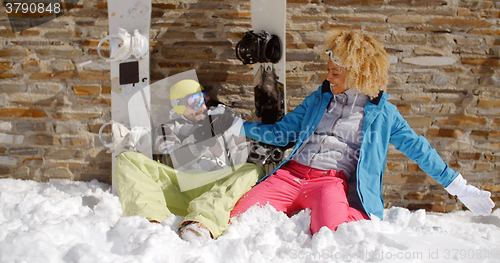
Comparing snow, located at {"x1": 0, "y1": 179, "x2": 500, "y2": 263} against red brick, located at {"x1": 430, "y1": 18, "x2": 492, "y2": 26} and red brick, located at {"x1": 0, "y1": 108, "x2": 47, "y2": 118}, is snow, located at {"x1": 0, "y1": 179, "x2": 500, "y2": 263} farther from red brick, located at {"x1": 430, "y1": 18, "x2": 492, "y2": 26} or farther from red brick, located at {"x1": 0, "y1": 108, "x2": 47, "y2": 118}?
red brick, located at {"x1": 430, "y1": 18, "x2": 492, "y2": 26}

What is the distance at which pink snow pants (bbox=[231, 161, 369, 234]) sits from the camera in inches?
59.2

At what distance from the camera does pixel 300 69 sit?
2.31 metres

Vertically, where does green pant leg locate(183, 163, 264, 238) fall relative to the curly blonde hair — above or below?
below

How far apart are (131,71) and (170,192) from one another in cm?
93

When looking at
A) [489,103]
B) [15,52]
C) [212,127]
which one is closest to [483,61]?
[489,103]

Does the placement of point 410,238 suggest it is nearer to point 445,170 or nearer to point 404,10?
point 445,170

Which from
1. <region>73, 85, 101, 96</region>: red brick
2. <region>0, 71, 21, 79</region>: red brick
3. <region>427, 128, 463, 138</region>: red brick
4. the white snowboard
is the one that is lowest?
<region>427, 128, 463, 138</region>: red brick

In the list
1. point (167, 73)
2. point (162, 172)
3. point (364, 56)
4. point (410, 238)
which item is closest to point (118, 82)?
point (167, 73)

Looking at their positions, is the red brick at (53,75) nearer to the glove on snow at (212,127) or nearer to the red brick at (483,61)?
the glove on snow at (212,127)

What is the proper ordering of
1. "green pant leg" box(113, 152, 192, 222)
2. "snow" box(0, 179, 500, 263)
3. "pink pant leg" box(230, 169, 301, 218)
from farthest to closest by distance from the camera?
"pink pant leg" box(230, 169, 301, 218)
"green pant leg" box(113, 152, 192, 222)
"snow" box(0, 179, 500, 263)

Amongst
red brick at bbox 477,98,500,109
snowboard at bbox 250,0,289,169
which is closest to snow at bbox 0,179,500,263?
snowboard at bbox 250,0,289,169

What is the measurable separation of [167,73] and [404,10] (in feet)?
5.90

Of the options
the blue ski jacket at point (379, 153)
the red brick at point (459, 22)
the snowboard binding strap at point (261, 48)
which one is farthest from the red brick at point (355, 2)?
the blue ski jacket at point (379, 153)

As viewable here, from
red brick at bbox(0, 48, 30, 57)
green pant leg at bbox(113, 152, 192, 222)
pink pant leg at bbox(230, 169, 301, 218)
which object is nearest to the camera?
green pant leg at bbox(113, 152, 192, 222)
